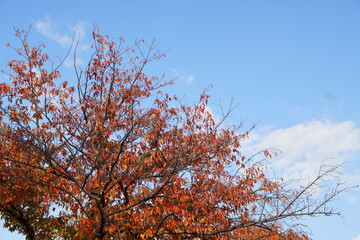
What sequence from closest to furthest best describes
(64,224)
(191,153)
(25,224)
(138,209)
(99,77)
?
(191,153) → (138,209) → (99,77) → (64,224) → (25,224)

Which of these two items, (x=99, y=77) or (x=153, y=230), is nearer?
(x=153, y=230)

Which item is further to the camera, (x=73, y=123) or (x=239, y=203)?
(x=73, y=123)

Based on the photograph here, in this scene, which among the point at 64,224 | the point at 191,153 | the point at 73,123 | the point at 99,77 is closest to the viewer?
the point at 191,153

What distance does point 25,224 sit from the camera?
20141 mm

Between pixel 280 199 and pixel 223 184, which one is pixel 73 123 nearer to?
pixel 223 184

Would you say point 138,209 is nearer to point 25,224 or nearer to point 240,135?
point 240,135

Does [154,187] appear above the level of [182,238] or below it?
above

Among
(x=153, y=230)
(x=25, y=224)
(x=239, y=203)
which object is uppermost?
(x=25, y=224)

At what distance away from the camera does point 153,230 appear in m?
13.4

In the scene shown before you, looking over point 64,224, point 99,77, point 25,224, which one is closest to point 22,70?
point 99,77

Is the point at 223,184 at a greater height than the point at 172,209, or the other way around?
the point at 223,184

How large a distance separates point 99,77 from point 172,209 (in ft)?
21.9

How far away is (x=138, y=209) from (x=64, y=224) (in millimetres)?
5611

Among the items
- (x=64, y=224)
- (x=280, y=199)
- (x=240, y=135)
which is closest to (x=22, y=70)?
(x=64, y=224)
